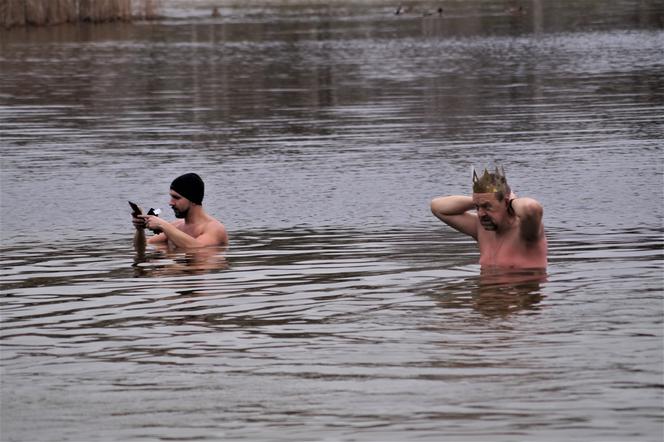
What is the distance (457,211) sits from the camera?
12.0 meters

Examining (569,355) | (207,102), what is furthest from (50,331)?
(207,102)

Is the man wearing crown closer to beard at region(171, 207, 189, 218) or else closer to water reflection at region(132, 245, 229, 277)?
water reflection at region(132, 245, 229, 277)

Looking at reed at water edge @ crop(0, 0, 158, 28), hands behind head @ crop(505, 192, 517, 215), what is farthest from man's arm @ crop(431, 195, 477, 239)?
reed at water edge @ crop(0, 0, 158, 28)

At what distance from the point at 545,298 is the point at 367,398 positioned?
3042 mm

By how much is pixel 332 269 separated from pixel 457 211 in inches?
47.0

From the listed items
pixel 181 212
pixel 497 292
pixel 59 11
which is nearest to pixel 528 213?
pixel 497 292

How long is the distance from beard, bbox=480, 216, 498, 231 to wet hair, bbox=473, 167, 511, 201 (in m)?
0.22

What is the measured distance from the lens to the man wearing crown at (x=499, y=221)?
→ 11.2 m

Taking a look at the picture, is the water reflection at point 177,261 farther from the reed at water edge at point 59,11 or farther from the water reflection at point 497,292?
the reed at water edge at point 59,11

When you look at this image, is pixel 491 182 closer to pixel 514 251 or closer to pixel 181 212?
pixel 514 251

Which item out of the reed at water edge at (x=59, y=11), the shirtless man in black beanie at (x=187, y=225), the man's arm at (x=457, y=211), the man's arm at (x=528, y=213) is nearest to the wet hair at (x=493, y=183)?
the man's arm at (x=528, y=213)

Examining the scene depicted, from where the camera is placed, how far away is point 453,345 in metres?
9.26

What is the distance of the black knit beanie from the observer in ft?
46.7

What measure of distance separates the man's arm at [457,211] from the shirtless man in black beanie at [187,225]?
273cm
